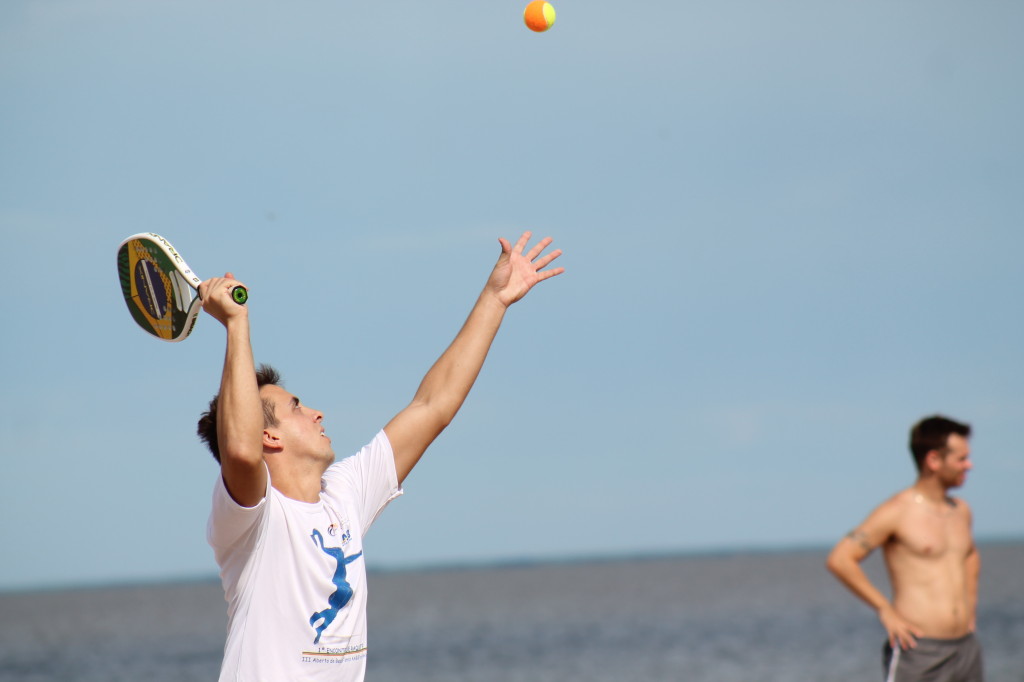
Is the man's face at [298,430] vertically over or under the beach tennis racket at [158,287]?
under

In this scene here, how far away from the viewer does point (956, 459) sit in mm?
8055

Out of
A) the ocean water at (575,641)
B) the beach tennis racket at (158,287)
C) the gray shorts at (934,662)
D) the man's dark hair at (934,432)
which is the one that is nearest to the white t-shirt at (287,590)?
the beach tennis racket at (158,287)

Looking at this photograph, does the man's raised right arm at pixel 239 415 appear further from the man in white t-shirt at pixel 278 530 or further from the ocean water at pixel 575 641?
the ocean water at pixel 575 641

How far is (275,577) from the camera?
4.00m

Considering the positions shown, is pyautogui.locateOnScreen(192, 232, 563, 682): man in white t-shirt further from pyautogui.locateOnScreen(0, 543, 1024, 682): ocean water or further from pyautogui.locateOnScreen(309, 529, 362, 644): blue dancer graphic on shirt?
pyautogui.locateOnScreen(0, 543, 1024, 682): ocean water

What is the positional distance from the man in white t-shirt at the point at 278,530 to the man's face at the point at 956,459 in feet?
16.0

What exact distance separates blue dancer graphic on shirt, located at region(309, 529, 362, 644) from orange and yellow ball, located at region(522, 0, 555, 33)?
13.9 ft

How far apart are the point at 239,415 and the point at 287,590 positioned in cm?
65

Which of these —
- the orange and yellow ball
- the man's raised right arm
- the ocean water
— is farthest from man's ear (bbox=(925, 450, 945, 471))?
the ocean water

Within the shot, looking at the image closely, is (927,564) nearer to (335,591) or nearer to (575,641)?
(335,591)

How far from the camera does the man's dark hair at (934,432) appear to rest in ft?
26.5

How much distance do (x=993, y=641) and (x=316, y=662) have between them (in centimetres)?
2187

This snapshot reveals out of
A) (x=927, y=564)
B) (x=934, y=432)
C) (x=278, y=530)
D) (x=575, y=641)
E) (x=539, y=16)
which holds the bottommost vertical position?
(x=575, y=641)

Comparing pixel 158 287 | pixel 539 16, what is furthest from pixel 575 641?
pixel 158 287
